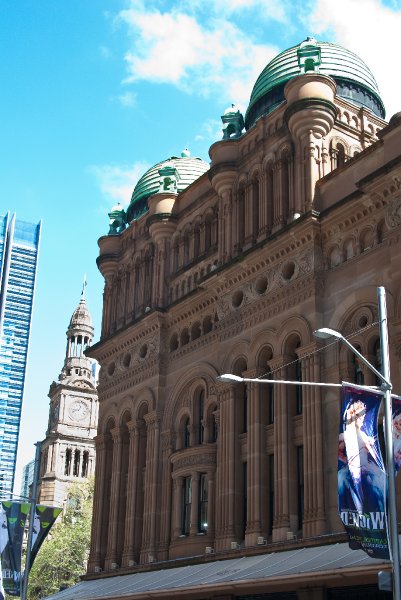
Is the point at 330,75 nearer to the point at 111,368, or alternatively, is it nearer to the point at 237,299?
the point at 237,299

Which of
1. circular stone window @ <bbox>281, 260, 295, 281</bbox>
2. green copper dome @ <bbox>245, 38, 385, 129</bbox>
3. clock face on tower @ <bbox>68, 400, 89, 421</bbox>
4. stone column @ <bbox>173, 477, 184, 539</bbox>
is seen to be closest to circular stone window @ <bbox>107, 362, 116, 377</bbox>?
stone column @ <bbox>173, 477, 184, 539</bbox>

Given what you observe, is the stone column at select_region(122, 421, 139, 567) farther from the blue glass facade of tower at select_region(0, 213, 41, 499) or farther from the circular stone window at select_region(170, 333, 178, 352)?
the blue glass facade of tower at select_region(0, 213, 41, 499)

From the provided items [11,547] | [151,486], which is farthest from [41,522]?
[151,486]

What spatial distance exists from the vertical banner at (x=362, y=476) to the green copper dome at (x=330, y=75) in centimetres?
2483

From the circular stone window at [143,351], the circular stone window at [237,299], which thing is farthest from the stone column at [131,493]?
the circular stone window at [237,299]

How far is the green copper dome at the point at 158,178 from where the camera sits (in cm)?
4966

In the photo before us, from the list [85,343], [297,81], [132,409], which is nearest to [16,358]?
[85,343]

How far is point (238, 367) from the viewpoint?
36.7 meters

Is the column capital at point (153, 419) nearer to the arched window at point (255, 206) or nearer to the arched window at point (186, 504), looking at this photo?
the arched window at point (186, 504)

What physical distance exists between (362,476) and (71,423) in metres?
102

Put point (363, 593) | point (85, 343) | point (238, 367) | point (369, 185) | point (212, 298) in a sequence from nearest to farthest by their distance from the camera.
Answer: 1. point (363, 593)
2. point (369, 185)
3. point (238, 367)
4. point (212, 298)
5. point (85, 343)

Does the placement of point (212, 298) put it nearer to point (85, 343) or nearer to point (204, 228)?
point (204, 228)

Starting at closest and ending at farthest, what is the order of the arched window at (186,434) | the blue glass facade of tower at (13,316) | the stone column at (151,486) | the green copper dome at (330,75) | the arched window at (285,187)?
the arched window at (285,187) < the stone column at (151,486) < the arched window at (186,434) < the green copper dome at (330,75) < the blue glass facade of tower at (13,316)

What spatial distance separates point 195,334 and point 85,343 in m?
87.1
